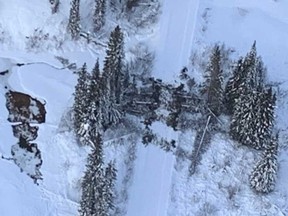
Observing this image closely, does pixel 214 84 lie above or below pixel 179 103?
above

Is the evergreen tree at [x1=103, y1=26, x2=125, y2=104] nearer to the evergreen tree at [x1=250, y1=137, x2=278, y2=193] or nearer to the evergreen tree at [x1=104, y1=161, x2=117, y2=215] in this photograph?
the evergreen tree at [x1=104, y1=161, x2=117, y2=215]

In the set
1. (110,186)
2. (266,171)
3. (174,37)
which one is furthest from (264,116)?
(110,186)

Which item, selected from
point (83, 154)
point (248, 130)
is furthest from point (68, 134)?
point (248, 130)

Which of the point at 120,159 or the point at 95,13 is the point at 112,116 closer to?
the point at 120,159

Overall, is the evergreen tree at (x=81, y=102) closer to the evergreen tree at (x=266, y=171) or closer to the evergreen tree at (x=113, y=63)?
the evergreen tree at (x=113, y=63)

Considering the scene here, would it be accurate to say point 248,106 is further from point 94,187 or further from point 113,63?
point 94,187
